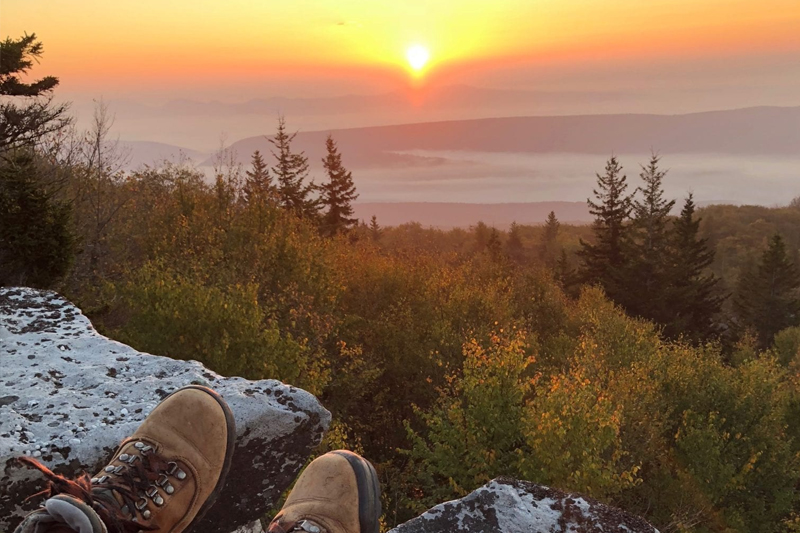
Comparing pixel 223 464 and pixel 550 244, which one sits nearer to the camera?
pixel 223 464

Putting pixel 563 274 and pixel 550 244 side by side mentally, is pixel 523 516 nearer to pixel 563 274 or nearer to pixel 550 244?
pixel 563 274

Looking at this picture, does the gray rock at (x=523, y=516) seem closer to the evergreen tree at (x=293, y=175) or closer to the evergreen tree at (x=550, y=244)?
the evergreen tree at (x=293, y=175)

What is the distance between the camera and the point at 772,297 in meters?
72.1

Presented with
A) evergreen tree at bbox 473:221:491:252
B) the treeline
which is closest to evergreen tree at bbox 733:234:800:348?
the treeline

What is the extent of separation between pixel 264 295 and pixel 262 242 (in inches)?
140

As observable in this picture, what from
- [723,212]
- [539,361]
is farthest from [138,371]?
[723,212]

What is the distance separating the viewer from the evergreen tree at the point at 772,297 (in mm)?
71875

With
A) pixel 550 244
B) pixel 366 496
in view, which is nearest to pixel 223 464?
pixel 366 496

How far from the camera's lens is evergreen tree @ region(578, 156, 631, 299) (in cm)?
6612

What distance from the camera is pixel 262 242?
96.0ft

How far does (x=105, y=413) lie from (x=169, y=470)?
1.91m

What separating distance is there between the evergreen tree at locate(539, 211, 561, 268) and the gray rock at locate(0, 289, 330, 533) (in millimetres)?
94318

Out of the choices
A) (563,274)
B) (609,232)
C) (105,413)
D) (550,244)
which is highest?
(609,232)

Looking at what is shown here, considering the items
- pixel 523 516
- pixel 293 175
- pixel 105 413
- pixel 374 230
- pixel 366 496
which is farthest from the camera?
pixel 374 230
